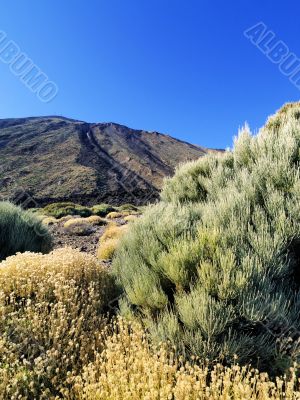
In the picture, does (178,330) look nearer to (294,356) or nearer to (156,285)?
(156,285)

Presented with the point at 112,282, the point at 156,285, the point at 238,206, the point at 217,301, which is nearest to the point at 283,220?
the point at 238,206

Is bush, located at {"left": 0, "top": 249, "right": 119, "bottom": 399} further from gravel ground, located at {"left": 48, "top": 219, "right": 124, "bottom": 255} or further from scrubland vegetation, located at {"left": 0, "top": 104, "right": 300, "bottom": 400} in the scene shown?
gravel ground, located at {"left": 48, "top": 219, "right": 124, "bottom": 255}

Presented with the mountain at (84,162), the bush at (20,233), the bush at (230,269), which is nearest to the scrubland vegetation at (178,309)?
the bush at (230,269)

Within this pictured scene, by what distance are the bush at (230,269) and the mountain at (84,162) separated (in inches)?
992

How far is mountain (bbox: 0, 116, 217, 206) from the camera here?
54.1 meters

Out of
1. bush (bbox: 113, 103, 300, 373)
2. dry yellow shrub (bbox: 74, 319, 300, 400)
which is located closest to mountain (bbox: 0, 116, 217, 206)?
bush (bbox: 113, 103, 300, 373)

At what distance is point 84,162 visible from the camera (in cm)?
7356

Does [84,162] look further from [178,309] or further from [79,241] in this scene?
[178,309]

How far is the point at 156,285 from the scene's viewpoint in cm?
427

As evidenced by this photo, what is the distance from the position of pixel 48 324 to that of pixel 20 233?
4.61 metres

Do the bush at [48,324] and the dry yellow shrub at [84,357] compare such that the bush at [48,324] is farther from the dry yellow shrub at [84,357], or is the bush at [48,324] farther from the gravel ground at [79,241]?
the gravel ground at [79,241]

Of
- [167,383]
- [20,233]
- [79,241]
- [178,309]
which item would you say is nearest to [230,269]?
[178,309]

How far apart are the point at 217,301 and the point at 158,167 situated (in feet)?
267

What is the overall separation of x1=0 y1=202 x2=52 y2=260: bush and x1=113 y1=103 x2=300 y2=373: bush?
324 cm
